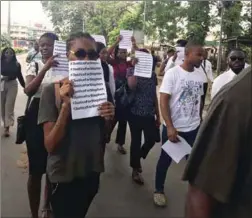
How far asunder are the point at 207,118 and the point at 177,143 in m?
2.36

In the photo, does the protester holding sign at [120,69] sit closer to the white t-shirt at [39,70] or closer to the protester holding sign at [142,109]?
the protester holding sign at [142,109]

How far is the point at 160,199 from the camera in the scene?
356 centimetres

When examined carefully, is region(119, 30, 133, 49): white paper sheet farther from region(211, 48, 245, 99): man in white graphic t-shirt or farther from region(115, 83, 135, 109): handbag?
region(211, 48, 245, 99): man in white graphic t-shirt

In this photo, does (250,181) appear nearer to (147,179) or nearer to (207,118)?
(207,118)

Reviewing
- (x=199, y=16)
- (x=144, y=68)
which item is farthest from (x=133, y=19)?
(x=144, y=68)

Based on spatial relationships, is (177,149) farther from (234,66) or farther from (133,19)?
(133,19)

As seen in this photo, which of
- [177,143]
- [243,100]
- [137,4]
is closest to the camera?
[243,100]

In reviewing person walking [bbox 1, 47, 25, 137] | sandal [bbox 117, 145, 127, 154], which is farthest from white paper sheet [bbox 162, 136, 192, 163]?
person walking [bbox 1, 47, 25, 137]

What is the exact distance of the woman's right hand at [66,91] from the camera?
1.85m

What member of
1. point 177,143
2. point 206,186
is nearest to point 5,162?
point 177,143

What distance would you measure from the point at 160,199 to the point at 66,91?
6.65 ft

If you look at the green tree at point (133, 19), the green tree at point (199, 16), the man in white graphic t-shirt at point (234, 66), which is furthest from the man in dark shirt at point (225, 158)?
the green tree at point (199, 16)

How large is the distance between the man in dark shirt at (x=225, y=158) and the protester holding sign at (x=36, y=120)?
1759 millimetres

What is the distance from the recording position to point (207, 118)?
0.95 m
